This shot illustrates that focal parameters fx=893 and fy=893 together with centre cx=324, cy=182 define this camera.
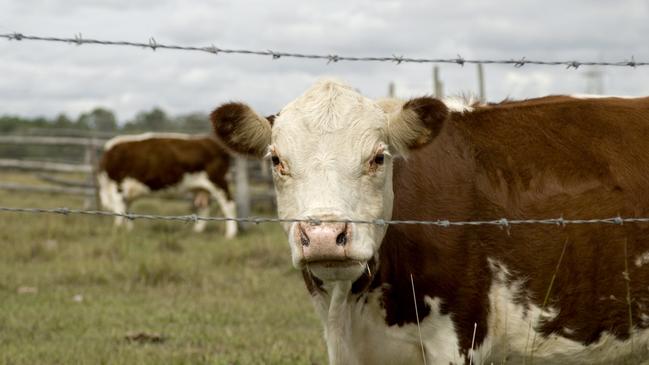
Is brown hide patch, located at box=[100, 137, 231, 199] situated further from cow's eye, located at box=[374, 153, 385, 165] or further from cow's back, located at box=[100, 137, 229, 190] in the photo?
cow's eye, located at box=[374, 153, 385, 165]

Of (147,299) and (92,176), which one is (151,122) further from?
(147,299)

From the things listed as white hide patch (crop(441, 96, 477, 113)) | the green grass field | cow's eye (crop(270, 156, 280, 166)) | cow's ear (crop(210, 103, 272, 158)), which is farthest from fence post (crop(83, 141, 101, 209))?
cow's eye (crop(270, 156, 280, 166))

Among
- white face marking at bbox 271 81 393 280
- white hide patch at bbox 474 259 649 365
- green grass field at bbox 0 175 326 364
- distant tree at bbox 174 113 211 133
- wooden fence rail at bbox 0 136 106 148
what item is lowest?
green grass field at bbox 0 175 326 364

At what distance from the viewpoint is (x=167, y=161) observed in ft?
53.9

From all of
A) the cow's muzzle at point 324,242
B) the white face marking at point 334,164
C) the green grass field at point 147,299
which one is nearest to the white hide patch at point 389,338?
the white face marking at point 334,164

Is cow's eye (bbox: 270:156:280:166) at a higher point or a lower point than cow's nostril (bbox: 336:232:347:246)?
higher

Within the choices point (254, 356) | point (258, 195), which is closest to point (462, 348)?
point (254, 356)

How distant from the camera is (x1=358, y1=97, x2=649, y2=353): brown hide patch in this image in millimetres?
4168

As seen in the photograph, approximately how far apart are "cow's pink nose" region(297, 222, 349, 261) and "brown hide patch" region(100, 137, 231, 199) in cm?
1283

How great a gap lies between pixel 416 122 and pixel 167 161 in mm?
12824

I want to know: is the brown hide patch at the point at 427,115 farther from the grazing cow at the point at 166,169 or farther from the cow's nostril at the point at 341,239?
the grazing cow at the point at 166,169

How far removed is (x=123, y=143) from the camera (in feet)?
55.6

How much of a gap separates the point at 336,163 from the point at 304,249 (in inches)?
17.8

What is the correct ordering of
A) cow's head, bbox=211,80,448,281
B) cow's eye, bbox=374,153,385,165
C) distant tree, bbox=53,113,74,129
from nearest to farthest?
1. cow's head, bbox=211,80,448,281
2. cow's eye, bbox=374,153,385,165
3. distant tree, bbox=53,113,74,129
